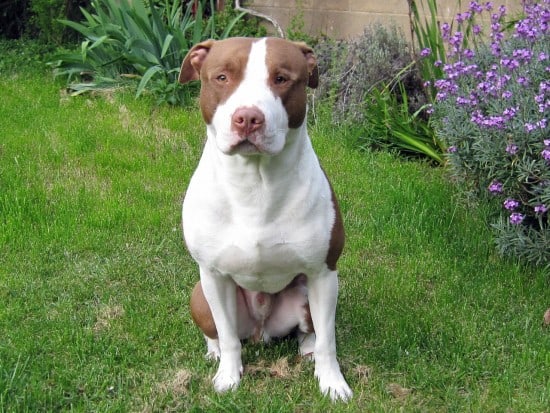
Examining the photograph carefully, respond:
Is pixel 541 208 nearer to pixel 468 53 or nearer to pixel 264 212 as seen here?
pixel 468 53

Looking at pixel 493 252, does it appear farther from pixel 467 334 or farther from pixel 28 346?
pixel 28 346

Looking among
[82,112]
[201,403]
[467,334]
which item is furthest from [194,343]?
[82,112]

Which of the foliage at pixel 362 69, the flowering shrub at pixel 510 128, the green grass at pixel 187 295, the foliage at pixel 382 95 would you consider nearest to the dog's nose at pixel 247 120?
the green grass at pixel 187 295

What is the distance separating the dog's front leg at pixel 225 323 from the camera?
119 inches

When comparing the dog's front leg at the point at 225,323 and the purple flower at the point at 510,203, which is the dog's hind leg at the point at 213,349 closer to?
the dog's front leg at the point at 225,323

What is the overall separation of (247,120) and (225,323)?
97 centimetres

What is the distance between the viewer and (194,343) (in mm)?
3418

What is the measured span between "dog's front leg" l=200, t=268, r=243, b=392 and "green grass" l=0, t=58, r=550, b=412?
0.21 ft

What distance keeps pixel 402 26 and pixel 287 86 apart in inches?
185

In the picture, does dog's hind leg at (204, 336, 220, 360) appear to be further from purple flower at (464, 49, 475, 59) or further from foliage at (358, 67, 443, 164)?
foliage at (358, 67, 443, 164)

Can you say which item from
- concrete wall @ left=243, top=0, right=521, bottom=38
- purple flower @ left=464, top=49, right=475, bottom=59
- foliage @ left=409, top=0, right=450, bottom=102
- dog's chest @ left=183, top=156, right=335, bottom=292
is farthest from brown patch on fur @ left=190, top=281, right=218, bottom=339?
concrete wall @ left=243, top=0, right=521, bottom=38

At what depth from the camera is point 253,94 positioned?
8.18 feet

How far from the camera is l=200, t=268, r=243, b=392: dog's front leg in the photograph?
9.89 ft

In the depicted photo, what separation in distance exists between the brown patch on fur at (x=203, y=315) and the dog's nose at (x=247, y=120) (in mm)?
957
